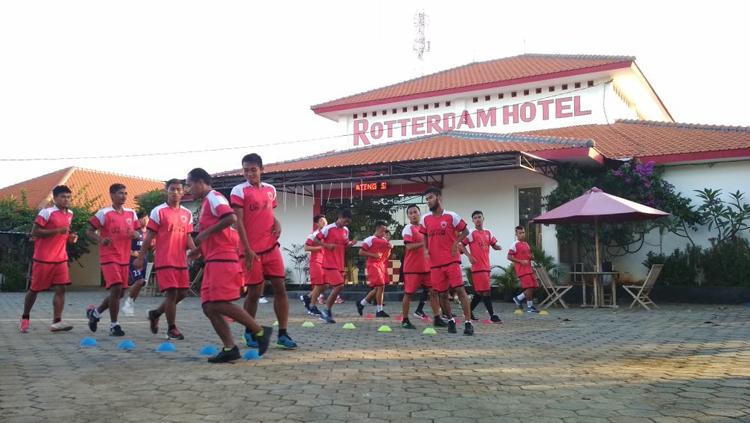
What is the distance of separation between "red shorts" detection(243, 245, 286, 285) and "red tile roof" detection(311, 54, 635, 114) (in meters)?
16.8

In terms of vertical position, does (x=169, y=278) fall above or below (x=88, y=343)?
above

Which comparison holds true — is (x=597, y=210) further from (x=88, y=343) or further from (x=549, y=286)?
(x=88, y=343)

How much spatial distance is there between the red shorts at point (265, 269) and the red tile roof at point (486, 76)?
16.8 metres

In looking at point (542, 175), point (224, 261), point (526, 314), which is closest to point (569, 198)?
point (542, 175)

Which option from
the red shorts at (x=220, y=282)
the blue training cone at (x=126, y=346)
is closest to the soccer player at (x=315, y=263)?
the blue training cone at (x=126, y=346)

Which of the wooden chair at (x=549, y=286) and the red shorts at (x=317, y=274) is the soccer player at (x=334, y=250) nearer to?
the red shorts at (x=317, y=274)

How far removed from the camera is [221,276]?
564 cm

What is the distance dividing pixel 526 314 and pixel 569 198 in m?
4.57

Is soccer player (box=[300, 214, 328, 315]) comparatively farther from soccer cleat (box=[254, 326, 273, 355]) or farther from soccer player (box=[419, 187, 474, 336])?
soccer cleat (box=[254, 326, 273, 355])

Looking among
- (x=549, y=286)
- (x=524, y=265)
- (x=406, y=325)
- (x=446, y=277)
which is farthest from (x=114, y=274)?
(x=549, y=286)

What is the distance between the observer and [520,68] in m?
23.5

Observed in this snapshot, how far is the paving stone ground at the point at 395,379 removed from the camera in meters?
3.93

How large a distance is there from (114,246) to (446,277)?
4470 mm

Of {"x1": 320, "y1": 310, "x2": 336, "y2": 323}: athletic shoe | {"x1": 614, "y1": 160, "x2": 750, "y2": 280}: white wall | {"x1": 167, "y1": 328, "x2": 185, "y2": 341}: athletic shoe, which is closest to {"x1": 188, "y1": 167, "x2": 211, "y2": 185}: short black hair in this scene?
{"x1": 167, "y1": 328, "x2": 185, "y2": 341}: athletic shoe
